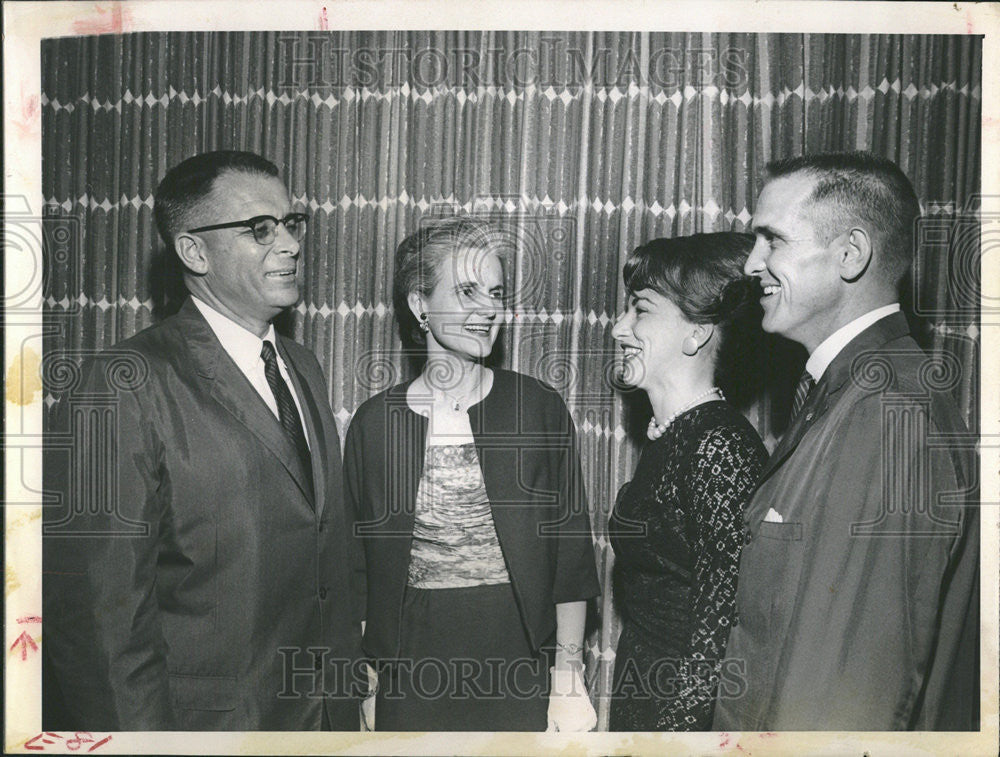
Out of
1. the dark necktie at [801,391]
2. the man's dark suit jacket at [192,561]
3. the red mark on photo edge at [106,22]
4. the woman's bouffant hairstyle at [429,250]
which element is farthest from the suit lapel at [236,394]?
the dark necktie at [801,391]

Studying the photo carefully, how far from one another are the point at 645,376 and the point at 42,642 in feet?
5.30

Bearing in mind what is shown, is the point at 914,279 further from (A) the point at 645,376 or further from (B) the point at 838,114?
(A) the point at 645,376

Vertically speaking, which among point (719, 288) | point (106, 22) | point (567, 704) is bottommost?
point (567, 704)

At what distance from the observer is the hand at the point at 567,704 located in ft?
7.13

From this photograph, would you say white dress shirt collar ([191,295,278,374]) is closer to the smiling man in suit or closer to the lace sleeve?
the lace sleeve

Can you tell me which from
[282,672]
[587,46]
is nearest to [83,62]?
[587,46]

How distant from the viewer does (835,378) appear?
2057mm

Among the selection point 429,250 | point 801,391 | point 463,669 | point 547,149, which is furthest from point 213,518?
point 801,391

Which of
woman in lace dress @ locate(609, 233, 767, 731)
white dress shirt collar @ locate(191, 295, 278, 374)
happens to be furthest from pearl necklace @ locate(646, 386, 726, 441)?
white dress shirt collar @ locate(191, 295, 278, 374)

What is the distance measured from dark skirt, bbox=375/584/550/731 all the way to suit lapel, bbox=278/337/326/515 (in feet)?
1.15

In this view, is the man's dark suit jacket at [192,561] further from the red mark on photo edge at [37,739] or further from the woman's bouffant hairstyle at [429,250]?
the woman's bouffant hairstyle at [429,250]

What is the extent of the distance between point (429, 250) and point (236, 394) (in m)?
0.58

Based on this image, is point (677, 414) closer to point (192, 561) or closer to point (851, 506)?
point (851, 506)

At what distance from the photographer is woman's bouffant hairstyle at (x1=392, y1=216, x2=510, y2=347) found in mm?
2186
